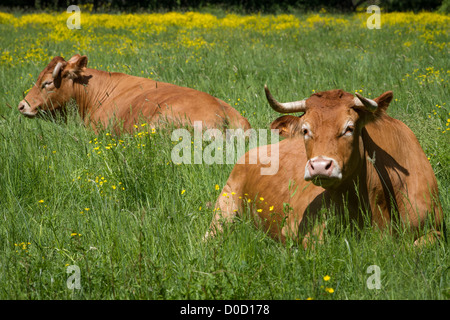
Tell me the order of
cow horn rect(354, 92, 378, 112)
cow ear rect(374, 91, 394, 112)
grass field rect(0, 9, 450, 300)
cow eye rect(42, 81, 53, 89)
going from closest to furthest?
grass field rect(0, 9, 450, 300) < cow horn rect(354, 92, 378, 112) < cow ear rect(374, 91, 394, 112) < cow eye rect(42, 81, 53, 89)

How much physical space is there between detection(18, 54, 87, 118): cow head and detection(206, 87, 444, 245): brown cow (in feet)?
14.6

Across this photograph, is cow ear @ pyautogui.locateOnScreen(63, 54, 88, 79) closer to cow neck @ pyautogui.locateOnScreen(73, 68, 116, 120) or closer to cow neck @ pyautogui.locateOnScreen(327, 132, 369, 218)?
cow neck @ pyautogui.locateOnScreen(73, 68, 116, 120)

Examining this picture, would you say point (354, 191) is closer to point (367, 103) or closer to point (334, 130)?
point (334, 130)

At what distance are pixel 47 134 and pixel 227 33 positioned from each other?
31.3ft

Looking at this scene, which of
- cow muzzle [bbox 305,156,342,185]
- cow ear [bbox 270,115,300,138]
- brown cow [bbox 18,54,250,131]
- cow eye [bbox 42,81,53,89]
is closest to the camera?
cow muzzle [bbox 305,156,342,185]

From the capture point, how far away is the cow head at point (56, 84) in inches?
295

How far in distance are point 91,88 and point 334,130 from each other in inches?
205

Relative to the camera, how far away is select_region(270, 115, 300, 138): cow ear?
3875mm

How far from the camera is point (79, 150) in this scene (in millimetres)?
5340

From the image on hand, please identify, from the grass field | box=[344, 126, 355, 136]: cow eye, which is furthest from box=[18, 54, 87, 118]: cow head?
box=[344, 126, 355, 136]: cow eye

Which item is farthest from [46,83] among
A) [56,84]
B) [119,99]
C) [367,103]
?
Result: [367,103]

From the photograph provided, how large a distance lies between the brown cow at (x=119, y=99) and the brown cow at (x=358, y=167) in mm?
2162

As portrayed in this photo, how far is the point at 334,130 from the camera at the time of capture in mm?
3416

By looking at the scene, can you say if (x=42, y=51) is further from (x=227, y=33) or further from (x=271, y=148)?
(x=271, y=148)
